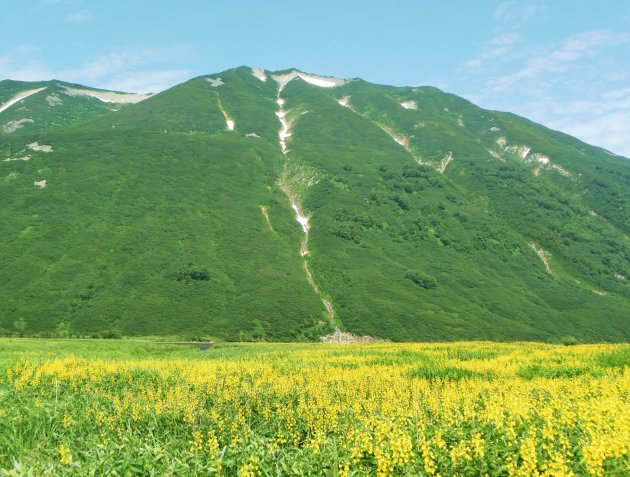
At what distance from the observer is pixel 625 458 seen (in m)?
9.71

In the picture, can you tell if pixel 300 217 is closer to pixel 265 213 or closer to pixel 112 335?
pixel 265 213

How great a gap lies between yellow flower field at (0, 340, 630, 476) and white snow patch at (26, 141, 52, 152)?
16307cm

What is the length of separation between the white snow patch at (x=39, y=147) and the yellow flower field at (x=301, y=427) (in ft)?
535

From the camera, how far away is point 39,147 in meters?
162

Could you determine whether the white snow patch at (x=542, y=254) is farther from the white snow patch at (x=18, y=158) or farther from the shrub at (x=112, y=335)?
the white snow patch at (x=18, y=158)

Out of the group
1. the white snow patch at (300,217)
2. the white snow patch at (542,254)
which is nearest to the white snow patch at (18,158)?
the white snow patch at (300,217)

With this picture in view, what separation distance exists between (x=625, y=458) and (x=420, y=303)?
352ft

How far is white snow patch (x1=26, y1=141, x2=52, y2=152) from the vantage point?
160250 millimetres

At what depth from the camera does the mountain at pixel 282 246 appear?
102188mm

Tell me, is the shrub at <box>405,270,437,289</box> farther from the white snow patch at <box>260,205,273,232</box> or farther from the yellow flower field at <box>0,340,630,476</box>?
the yellow flower field at <box>0,340,630,476</box>

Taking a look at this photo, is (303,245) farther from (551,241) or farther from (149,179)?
(551,241)

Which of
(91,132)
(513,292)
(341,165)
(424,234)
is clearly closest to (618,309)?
(513,292)

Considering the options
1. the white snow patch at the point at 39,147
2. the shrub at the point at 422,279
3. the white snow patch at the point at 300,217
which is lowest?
the shrub at the point at 422,279

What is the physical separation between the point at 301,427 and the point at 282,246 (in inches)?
4683
